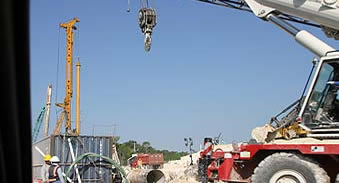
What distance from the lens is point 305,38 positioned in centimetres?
1225

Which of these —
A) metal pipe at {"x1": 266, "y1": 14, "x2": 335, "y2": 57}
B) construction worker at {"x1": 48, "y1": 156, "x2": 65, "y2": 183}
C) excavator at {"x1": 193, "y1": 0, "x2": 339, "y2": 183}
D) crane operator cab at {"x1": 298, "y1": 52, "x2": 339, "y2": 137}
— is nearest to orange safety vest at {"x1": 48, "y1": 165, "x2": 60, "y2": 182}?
construction worker at {"x1": 48, "y1": 156, "x2": 65, "y2": 183}

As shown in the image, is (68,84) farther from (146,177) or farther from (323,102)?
(323,102)

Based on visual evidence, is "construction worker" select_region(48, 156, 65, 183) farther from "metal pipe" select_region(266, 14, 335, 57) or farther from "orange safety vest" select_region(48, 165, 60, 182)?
Result: "metal pipe" select_region(266, 14, 335, 57)

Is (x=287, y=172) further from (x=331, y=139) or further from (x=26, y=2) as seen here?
(x=26, y=2)

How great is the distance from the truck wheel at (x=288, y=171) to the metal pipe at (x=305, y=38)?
2448 millimetres

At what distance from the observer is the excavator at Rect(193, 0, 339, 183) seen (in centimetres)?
1088

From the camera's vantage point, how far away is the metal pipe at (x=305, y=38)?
11.7m

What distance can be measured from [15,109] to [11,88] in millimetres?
199

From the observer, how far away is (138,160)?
35.0 metres

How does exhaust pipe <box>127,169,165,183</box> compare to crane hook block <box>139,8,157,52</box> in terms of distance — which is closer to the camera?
crane hook block <box>139,8,157,52</box>

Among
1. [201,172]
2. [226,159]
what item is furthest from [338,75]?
[201,172]

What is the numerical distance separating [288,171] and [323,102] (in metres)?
1.63

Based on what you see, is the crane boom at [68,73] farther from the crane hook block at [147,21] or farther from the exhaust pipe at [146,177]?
the crane hook block at [147,21]

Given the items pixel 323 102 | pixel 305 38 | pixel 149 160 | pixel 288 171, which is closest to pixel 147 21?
pixel 305 38
